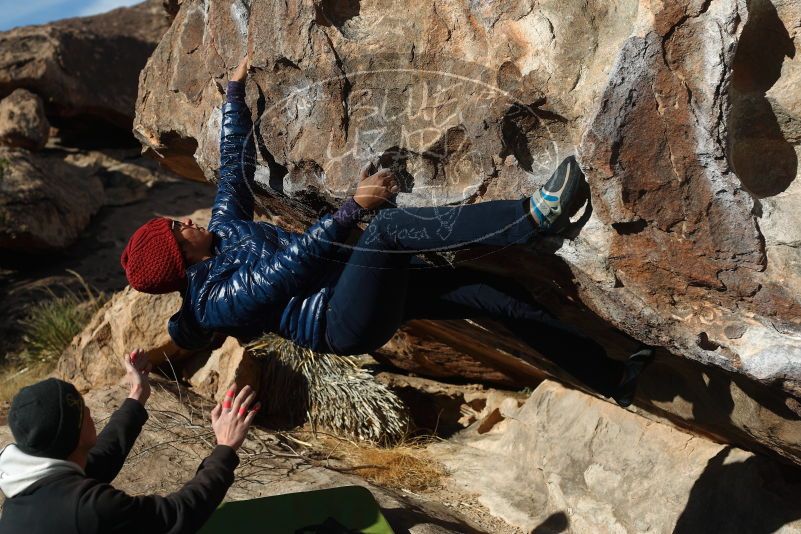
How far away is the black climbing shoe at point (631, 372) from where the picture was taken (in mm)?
3354

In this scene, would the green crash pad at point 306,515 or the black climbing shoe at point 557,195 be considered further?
the green crash pad at point 306,515

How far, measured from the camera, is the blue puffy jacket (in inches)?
121

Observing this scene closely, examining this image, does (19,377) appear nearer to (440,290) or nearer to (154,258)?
(154,258)

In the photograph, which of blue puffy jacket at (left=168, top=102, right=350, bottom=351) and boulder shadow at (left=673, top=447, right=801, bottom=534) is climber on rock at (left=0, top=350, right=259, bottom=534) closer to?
blue puffy jacket at (left=168, top=102, right=350, bottom=351)

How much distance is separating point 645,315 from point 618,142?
0.68 metres

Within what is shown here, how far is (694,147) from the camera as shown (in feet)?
8.71

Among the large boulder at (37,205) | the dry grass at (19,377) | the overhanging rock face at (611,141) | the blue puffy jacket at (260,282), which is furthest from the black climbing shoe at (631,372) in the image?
the large boulder at (37,205)

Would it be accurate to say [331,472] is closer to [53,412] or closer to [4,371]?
[53,412]

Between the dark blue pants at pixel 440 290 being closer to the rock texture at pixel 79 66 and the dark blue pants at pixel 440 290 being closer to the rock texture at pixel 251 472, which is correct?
the rock texture at pixel 251 472

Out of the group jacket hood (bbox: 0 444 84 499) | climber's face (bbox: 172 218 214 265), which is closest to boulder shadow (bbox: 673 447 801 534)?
climber's face (bbox: 172 218 214 265)

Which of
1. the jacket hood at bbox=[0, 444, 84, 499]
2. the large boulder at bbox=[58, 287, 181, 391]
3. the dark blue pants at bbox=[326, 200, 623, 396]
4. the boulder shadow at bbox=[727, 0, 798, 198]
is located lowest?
the large boulder at bbox=[58, 287, 181, 391]

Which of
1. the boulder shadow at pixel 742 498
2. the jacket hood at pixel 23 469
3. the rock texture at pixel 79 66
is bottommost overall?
the boulder shadow at pixel 742 498

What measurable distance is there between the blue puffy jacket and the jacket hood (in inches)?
34.2

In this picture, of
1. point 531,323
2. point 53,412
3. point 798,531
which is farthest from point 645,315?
point 53,412
